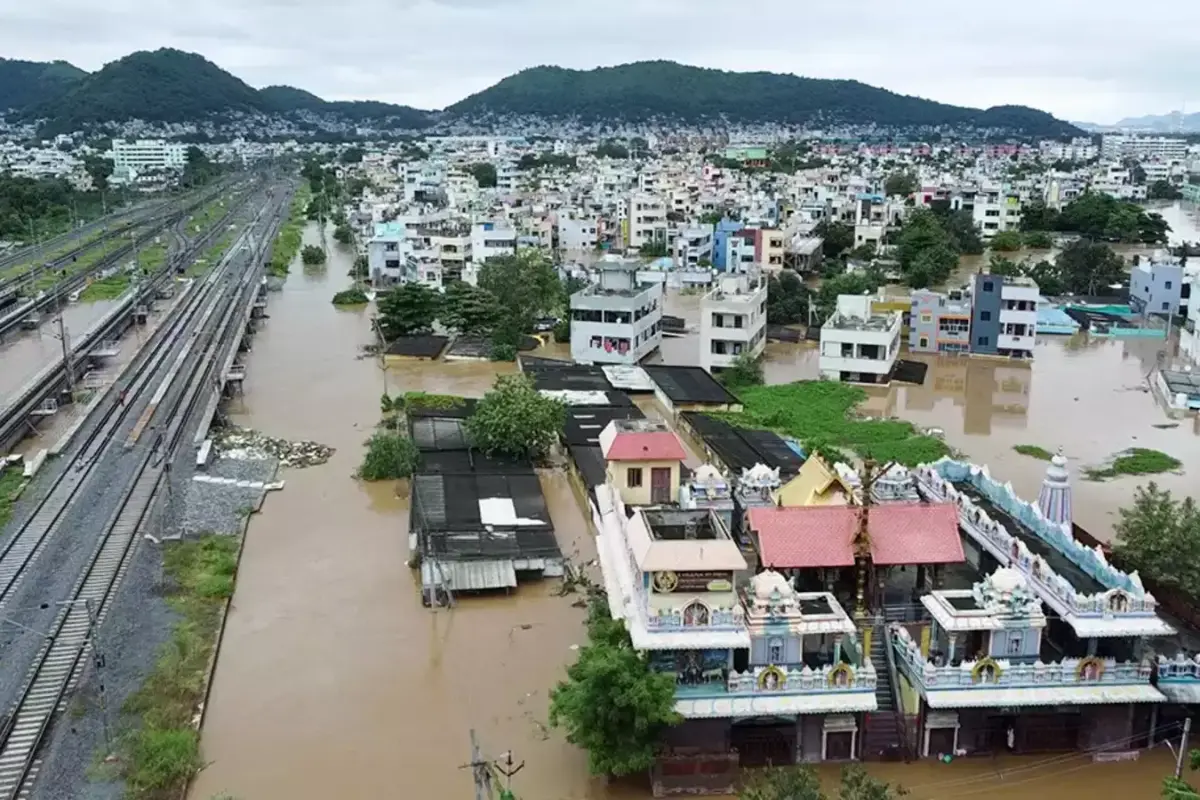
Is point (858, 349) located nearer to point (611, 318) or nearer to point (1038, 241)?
point (611, 318)

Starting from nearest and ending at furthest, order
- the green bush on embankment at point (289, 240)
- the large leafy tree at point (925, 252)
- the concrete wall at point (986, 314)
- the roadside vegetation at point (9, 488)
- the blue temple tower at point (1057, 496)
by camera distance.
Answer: the blue temple tower at point (1057, 496)
the roadside vegetation at point (9, 488)
the concrete wall at point (986, 314)
the large leafy tree at point (925, 252)
the green bush on embankment at point (289, 240)

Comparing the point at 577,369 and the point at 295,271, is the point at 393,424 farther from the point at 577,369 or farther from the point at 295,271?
the point at 295,271

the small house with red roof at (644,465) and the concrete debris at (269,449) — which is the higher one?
the small house with red roof at (644,465)

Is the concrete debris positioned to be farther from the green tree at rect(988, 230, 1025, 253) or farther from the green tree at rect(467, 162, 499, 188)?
the green tree at rect(467, 162, 499, 188)

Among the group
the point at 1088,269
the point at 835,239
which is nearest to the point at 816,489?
the point at 1088,269

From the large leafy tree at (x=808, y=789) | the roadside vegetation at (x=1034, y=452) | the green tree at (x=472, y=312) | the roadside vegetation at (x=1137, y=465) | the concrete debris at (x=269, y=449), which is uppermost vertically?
the green tree at (x=472, y=312)

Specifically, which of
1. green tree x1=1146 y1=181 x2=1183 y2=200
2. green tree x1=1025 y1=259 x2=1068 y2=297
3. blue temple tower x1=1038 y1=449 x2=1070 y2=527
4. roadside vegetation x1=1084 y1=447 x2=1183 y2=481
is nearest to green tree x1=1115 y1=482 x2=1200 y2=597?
blue temple tower x1=1038 y1=449 x2=1070 y2=527

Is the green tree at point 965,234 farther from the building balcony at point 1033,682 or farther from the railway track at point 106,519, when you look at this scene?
the building balcony at point 1033,682

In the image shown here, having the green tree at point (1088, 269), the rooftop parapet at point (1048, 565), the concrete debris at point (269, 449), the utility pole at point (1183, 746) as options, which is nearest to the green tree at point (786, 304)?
the green tree at point (1088, 269)
